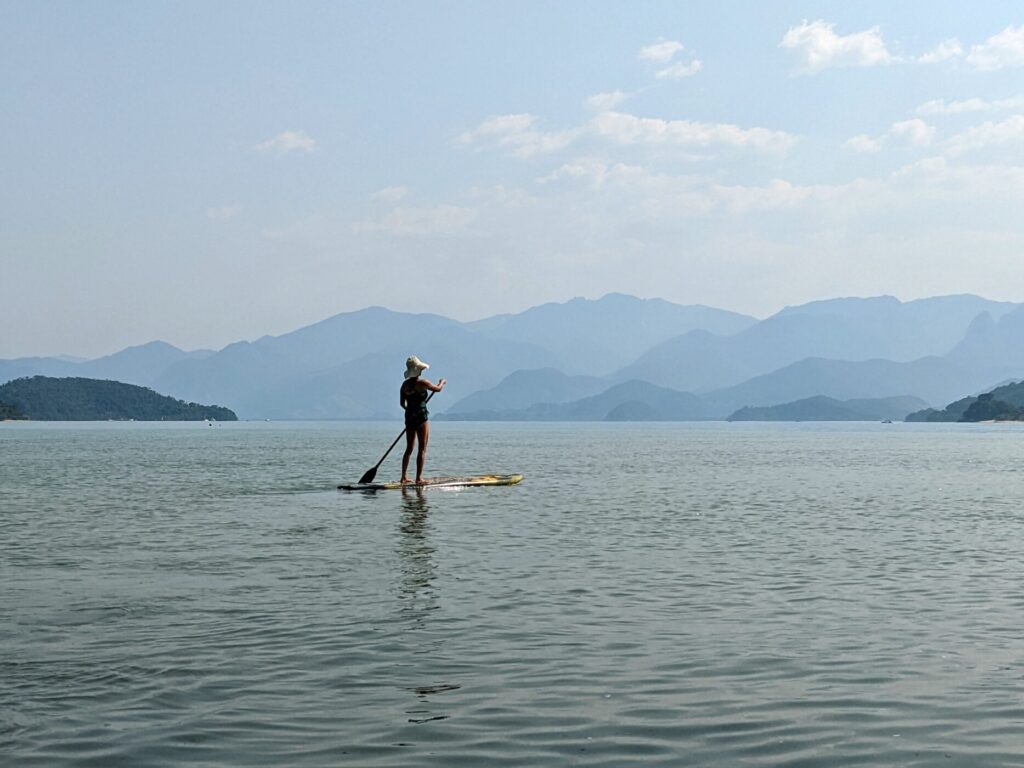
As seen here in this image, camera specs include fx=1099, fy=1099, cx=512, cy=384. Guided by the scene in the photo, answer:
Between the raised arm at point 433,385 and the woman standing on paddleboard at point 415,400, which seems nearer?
the raised arm at point 433,385

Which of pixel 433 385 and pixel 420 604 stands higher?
pixel 433 385

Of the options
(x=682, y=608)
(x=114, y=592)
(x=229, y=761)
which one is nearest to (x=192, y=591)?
(x=114, y=592)

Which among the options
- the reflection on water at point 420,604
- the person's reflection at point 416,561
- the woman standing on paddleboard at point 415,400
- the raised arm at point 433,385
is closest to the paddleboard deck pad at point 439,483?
the woman standing on paddleboard at point 415,400

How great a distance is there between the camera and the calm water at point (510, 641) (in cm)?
944

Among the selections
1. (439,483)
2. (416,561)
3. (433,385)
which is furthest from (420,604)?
(439,483)

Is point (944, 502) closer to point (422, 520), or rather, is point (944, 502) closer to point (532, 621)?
point (422, 520)

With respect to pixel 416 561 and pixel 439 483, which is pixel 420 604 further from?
pixel 439 483

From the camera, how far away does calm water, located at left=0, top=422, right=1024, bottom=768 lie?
944 cm

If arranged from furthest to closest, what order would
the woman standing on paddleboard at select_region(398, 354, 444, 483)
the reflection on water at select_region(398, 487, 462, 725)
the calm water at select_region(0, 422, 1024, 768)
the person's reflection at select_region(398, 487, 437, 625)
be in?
the woman standing on paddleboard at select_region(398, 354, 444, 483), the person's reflection at select_region(398, 487, 437, 625), the reflection on water at select_region(398, 487, 462, 725), the calm water at select_region(0, 422, 1024, 768)

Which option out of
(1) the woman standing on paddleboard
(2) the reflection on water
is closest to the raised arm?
(1) the woman standing on paddleboard

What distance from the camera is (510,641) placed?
1336 cm

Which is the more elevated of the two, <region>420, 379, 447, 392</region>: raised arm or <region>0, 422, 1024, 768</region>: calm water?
<region>420, 379, 447, 392</region>: raised arm

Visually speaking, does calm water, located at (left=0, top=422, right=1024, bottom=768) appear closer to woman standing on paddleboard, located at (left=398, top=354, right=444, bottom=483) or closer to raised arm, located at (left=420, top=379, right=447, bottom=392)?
raised arm, located at (left=420, top=379, right=447, bottom=392)

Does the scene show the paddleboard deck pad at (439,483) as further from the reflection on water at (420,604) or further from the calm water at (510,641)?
the calm water at (510,641)
